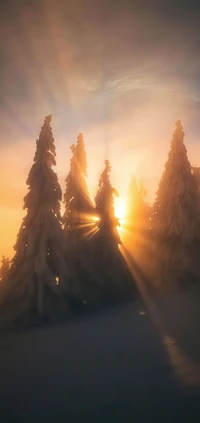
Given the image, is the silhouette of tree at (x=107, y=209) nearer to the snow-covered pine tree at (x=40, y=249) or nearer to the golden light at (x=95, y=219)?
the golden light at (x=95, y=219)

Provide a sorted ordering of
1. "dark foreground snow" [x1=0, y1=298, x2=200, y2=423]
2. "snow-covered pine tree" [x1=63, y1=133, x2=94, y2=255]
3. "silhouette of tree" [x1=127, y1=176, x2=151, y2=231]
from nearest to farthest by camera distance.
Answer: "dark foreground snow" [x1=0, y1=298, x2=200, y2=423], "snow-covered pine tree" [x1=63, y1=133, x2=94, y2=255], "silhouette of tree" [x1=127, y1=176, x2=151, y2=231]

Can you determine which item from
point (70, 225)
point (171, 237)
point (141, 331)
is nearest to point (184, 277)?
point (171, 237)

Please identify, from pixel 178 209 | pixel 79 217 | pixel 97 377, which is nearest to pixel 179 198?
pixel 178 209

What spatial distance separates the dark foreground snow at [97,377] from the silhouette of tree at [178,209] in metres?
9.27

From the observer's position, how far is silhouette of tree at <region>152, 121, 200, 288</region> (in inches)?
880

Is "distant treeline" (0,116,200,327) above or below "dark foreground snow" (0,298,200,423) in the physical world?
above

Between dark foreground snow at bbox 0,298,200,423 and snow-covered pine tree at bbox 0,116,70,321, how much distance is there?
2203 mm

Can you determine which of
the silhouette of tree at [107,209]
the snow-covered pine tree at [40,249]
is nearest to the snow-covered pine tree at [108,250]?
the silhouette of tree at [107,209]

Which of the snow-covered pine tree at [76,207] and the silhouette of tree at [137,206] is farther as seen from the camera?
the silhouette of tree at [137,206]

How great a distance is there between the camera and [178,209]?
22625 mm

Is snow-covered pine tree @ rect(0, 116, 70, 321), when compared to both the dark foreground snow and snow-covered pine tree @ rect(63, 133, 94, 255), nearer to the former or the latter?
the dark foreground snow

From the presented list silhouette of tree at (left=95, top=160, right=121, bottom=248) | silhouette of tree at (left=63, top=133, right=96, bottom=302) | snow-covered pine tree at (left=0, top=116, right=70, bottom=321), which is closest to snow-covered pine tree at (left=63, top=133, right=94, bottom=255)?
silhouette of tree at (left=63, top=133, right=96, bottom=302)

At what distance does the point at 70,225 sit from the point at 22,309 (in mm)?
10512

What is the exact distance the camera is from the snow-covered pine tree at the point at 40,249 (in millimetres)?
16031
